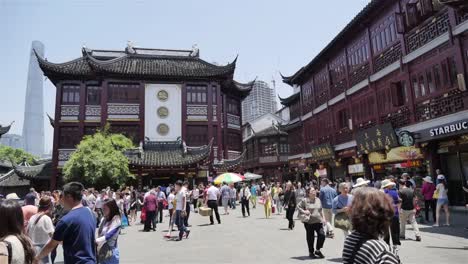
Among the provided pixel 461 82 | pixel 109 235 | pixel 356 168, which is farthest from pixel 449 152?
pixel 109 235

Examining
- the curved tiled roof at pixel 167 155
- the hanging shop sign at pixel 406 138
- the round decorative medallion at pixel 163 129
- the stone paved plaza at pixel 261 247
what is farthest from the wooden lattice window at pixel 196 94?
the stone paved plaza at pixel 261 247

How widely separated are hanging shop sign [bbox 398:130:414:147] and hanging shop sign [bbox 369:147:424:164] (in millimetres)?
815

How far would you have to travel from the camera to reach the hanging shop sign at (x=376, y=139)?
16.4 meters

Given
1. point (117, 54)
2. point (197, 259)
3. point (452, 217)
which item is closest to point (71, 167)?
point (117, 54)

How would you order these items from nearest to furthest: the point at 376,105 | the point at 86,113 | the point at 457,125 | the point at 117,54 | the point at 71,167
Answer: the point at 457,125 → the point at 376,105 → the point at 71,167 → the point at 86,113 → the point at 117,54

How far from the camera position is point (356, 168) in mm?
20844

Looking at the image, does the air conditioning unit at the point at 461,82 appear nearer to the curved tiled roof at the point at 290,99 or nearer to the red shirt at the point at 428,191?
the red shirt at the point at 428,191

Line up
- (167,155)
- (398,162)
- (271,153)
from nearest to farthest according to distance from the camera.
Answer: (398,162)
(167,155)
(271,153)

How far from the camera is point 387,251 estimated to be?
249 centimetres

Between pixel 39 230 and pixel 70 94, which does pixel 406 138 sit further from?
pixel 70 94

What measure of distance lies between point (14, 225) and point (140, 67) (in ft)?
99.1

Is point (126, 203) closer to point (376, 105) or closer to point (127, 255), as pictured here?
point (127, 255)

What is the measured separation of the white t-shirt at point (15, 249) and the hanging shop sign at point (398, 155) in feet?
53.0

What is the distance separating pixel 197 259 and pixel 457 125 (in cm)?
1053
